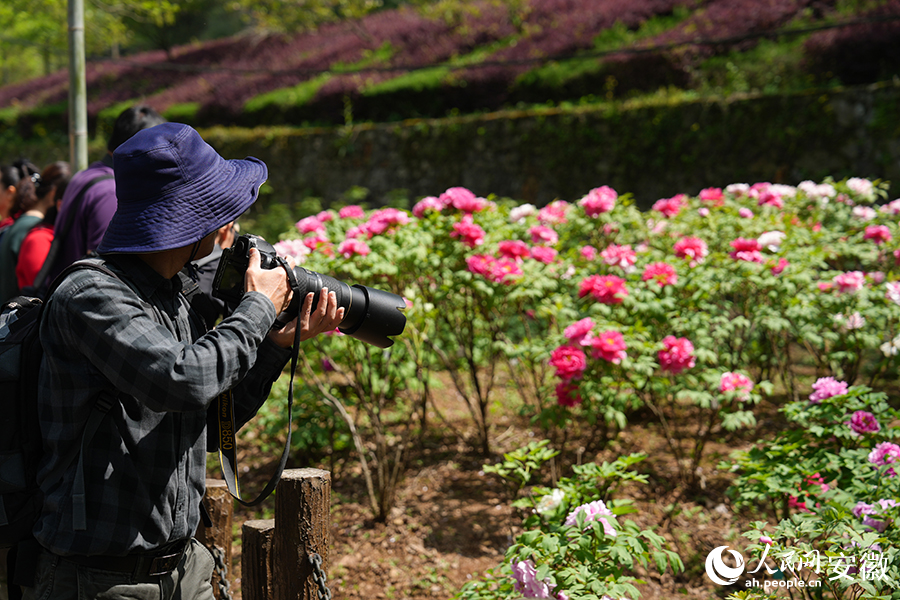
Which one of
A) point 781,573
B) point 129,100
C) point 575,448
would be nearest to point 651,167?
point 575,448

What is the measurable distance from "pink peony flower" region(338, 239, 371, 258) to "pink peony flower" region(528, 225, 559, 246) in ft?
3.11

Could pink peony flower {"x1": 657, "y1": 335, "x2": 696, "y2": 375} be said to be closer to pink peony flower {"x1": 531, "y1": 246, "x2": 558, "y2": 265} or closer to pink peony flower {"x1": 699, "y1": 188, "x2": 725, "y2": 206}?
pink peony flower {"x1": 531, "y1": 246, "x2": 558, "y2": 265}

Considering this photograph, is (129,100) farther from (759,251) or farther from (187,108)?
(759,251)

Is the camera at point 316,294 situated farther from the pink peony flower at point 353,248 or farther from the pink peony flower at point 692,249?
the pink peony flower at point 692,249

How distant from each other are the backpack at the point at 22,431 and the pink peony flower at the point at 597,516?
1.20 meters

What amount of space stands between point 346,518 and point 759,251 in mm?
2338

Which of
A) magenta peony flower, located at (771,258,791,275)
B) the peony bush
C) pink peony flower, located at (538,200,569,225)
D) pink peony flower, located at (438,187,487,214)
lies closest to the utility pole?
the peony bush

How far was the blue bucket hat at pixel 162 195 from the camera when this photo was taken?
1.19m

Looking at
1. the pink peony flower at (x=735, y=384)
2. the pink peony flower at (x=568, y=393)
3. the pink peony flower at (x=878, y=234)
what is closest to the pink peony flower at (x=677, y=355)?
the pink peony flower at (x=735, y=384)

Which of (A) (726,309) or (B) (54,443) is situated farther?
(A) (726,309)

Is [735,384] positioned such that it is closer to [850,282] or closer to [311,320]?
[850,282]

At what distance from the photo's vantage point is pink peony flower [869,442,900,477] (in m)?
1.86

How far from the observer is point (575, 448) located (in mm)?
3309

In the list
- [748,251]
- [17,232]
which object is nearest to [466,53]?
[748,251]
